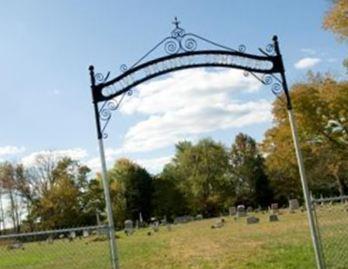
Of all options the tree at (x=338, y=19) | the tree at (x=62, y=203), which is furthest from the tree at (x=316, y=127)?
the tree at (x=62, y=203)

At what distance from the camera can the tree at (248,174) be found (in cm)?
8150

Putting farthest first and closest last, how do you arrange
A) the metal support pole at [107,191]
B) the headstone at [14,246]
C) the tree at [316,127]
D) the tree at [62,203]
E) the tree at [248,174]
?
the tree at [248,174] < the tree at [62,203] < the tree at [316,127] < the headstone at [14,246] < the metal support pole at [107,191]

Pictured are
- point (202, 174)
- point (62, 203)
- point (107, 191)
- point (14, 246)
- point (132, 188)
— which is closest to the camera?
point (107, 191)

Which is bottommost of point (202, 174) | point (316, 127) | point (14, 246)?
point (14, 246)

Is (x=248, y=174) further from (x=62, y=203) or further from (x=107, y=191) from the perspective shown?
(x=107, y=191)

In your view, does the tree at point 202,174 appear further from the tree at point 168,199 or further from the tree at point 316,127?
the tree at point 316,127

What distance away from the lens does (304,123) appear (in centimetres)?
4131

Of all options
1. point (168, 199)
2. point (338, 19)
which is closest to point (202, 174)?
point (168, 199)

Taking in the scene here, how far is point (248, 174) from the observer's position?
83625 millimetres

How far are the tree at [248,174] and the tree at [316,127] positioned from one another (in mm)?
28627

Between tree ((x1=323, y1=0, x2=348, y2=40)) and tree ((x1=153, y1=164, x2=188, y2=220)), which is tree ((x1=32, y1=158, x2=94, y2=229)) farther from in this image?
tree ((x1=323, y1=0, x2=348, y2=40))

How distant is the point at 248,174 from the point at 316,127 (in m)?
42.6

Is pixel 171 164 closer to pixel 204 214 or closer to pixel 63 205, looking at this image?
pixel 204 214

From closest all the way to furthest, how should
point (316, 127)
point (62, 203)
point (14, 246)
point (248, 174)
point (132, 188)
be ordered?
point (14, 246) → point (316, 127) → point (62, 203) → point (132, 188) → point (248, 174)
